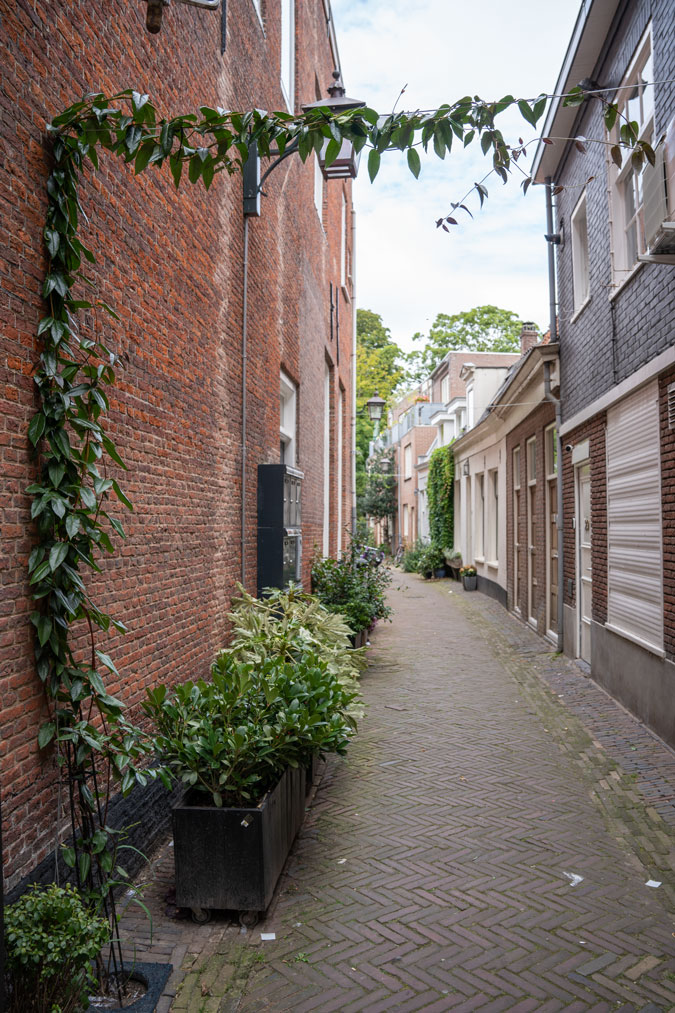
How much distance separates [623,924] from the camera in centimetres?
351

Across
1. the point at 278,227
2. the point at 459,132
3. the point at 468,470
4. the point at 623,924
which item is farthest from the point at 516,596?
the point at 459,132

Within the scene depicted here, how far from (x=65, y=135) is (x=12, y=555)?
1708 mm

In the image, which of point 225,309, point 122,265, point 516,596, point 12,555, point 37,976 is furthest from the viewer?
point 516,596

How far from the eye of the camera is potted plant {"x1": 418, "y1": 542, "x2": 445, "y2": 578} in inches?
955

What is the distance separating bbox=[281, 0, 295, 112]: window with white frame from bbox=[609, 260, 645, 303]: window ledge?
4695 millimetres

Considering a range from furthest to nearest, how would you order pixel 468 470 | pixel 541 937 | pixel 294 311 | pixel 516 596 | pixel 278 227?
pixel 468 470, pixel 516 596, pixel 294 311, pixel 278 227, pixel 541 937

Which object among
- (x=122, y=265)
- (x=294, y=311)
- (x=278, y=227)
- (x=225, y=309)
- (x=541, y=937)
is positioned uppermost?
(x=278, y=227)

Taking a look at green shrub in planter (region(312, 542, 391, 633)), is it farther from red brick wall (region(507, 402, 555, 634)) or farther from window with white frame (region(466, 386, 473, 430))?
window with white frame (region(466, 386, 473, 430))

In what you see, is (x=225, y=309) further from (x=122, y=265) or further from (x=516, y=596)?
(x=516, y=596)

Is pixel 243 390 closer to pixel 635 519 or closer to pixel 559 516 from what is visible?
pixel 635 519

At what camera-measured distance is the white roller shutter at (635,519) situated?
6504mm

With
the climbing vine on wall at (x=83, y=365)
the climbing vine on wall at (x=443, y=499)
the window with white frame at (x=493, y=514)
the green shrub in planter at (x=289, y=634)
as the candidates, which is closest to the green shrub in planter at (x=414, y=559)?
the climbing vine on wall at (x=443, y=499)

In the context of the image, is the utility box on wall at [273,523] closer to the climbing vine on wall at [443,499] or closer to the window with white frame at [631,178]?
the window with white frame at [631,178]

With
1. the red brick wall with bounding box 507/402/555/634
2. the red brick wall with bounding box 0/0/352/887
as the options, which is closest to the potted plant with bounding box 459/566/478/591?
the red brick wall with bounding box 507/402/555/634
